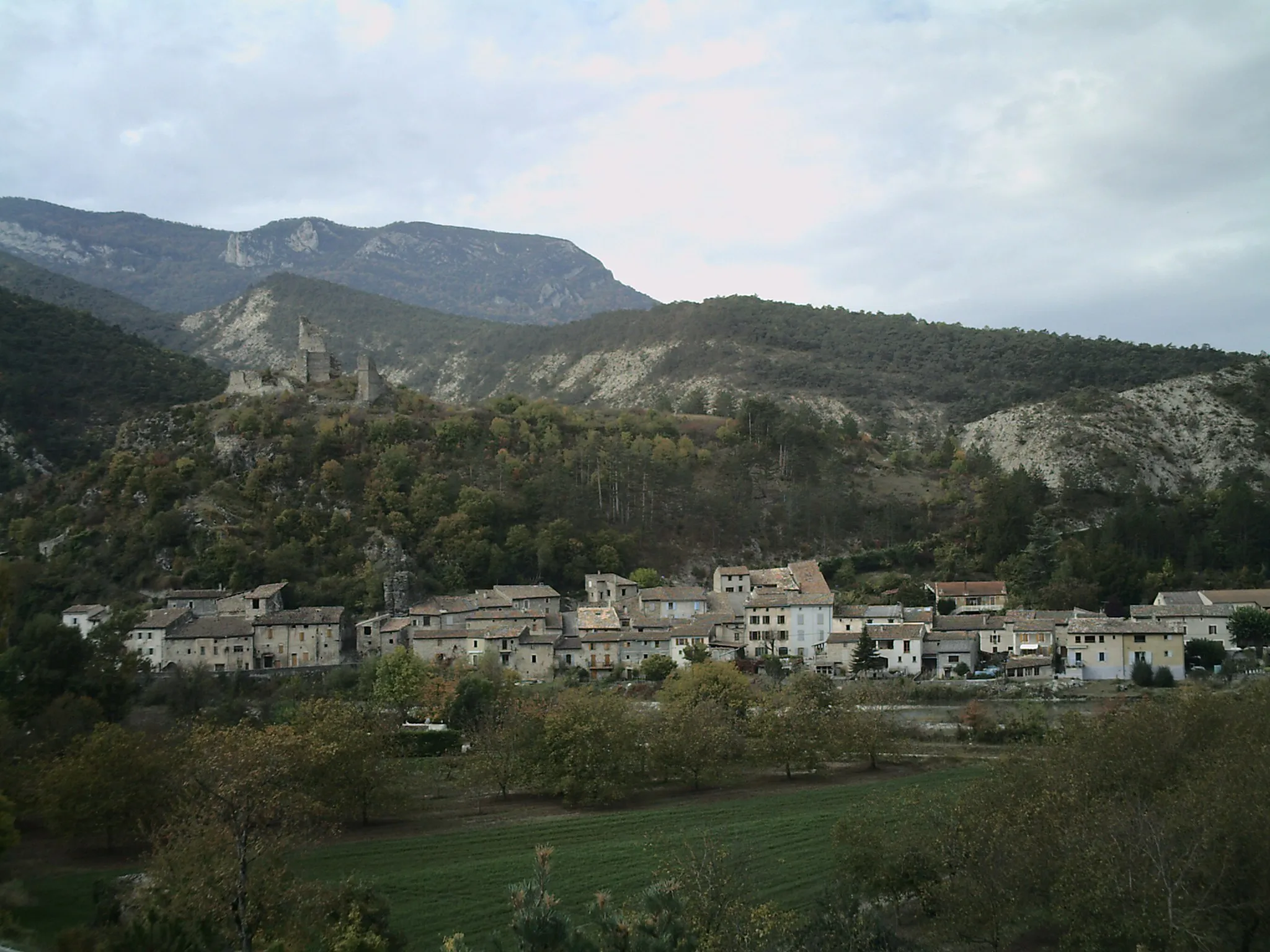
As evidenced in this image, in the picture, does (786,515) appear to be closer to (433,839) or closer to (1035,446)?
(1035,446)

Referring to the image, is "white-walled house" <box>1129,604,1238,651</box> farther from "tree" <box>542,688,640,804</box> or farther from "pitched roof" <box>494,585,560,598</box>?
"pitched roof" <box>494,585,560,598</box>

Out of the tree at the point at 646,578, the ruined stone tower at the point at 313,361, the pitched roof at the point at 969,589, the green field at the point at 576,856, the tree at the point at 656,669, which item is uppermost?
the ruined stone tower at the point at 313,361

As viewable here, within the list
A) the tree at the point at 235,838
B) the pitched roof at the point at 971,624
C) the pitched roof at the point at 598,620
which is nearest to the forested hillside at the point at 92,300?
the pitched roof at the point at 598,620

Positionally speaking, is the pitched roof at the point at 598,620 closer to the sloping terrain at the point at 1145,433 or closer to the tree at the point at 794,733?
the tree at the point at 794,733

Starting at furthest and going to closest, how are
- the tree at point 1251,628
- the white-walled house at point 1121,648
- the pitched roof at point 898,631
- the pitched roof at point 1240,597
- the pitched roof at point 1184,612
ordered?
the pitched roof at point 1240,597, the pitched roof at point 898,631, the pitched roof at point 1184,612, the tree at point 1251,628, the white-walled house at point 1121,648

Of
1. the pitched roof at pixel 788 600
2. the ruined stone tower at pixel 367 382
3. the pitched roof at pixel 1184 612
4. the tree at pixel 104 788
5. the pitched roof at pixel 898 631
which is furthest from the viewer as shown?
the ruined stone tower at pixel 367 382

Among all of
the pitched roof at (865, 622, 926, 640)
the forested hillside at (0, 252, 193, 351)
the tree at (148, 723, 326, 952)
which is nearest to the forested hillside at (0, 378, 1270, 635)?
the pitched roof at (865, 622, 926, 640)
